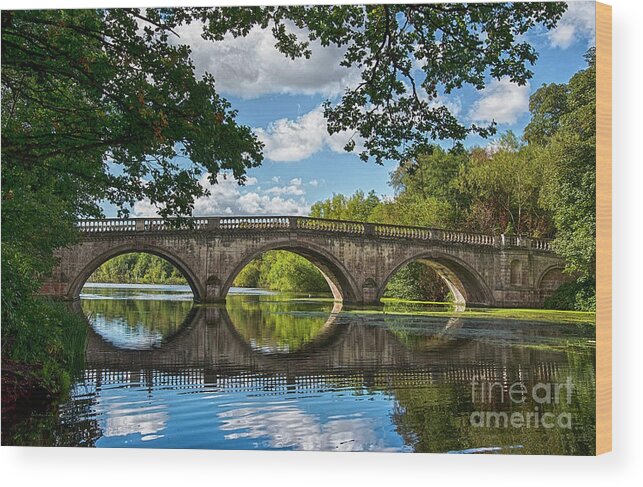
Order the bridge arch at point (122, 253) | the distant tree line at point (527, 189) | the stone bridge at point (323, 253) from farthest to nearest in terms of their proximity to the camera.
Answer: the bridge arch at point (122, 253) → the stone bridge at point (323, 253) → the distant tree line at point (527, 189)

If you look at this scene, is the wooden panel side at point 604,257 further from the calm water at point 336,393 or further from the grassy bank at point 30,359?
the grassy bank at point 30,359

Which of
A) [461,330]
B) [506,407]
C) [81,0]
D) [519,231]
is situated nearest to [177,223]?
[81,0]

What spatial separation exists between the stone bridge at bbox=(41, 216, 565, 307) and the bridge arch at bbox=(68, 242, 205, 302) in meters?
0.02

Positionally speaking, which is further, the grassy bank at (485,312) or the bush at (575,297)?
the grassy bank at (485,312)

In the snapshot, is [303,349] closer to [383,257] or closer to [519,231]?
[519,231]

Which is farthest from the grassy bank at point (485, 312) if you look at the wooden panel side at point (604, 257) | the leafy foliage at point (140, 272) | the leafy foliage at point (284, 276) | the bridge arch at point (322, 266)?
the leafy foliage at point (140, 272)

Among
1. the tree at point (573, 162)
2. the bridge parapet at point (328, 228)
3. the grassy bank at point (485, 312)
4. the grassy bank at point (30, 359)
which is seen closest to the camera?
the grassy bank at point (30, 359)

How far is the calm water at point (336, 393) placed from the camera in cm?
520

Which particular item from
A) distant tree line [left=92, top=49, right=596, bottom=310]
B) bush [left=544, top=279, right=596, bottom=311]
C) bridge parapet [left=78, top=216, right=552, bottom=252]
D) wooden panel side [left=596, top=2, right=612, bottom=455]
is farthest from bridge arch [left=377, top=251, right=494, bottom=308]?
wooden panel side [left=596, top=2, right=612, bottom=455]

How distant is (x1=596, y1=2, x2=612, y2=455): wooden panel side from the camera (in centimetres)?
495

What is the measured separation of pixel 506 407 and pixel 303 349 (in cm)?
380

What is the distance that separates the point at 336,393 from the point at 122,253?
966 centimetres

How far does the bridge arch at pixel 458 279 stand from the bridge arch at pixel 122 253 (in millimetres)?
3944

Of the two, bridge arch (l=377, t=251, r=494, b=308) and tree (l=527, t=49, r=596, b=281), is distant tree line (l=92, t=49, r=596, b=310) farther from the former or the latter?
bridge arch (l=377, t=251, r=494, b=308)
